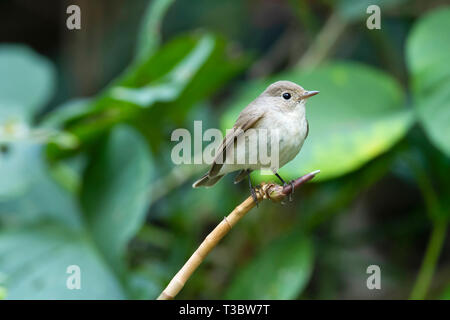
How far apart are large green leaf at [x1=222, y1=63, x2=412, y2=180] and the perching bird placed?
729 millimetres

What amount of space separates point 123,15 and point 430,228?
2.49 metres

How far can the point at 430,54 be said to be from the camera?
1.98 meters

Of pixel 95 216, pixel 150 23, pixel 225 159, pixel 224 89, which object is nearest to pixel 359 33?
pixel 224 89

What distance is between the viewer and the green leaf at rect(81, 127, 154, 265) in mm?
1945

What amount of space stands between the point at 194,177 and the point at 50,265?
2.87ft

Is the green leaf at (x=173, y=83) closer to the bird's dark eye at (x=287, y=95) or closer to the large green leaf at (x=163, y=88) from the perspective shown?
the large green leaf at (x=163, y=88)

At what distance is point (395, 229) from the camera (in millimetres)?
2514

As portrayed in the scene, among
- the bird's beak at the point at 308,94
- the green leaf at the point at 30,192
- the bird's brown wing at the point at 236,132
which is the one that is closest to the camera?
the bird's beak at the point at 308,94

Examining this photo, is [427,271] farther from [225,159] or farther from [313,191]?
[225,159]

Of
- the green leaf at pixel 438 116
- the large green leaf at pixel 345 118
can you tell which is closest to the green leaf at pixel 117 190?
the large green leaf at pixel 345 118

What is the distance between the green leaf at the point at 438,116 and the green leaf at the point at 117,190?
3.18 feet

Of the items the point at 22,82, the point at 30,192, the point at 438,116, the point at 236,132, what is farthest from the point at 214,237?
the point at 22,82

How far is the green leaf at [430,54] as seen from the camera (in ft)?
6.27
